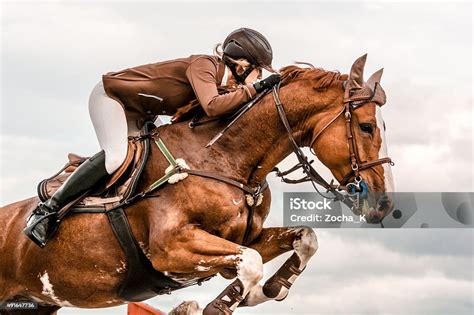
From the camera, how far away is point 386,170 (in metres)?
6.45

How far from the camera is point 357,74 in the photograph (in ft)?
21.9

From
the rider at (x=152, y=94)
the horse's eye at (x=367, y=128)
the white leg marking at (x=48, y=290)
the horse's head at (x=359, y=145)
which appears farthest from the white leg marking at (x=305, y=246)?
the white leg marking at (x=48, y=290)

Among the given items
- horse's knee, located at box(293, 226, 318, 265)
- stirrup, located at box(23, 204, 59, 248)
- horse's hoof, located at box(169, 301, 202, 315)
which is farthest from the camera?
stirrup, located at box(23, 204, 59, 248)

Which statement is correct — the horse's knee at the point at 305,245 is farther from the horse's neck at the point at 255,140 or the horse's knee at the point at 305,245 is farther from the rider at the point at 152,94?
the rider at the point at 152,94

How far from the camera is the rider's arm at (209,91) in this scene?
6.61m

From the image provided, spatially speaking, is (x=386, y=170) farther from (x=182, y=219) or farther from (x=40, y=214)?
(x=40, y=214)

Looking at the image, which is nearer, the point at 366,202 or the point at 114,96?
the point at 366,202

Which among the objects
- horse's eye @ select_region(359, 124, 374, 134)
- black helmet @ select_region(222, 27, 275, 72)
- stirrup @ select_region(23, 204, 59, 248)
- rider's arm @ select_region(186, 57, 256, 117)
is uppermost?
black helmet @ select_region(222, 27, 275, 72)

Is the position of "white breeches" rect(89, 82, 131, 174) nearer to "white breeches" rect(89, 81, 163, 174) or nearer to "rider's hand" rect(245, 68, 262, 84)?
"white breeches" rect(89, 81, 163, 174)

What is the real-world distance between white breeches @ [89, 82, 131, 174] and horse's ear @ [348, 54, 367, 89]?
1.81 metres

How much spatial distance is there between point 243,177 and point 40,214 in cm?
176

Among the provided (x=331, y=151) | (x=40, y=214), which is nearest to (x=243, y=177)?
(x=331, y=151)

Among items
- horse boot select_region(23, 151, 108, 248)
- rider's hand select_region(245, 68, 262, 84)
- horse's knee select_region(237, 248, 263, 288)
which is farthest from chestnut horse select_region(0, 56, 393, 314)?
rider's hand select_region(245, 68, 262, 84)

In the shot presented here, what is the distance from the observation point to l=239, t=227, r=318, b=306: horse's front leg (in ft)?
22.6
